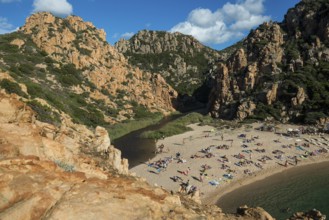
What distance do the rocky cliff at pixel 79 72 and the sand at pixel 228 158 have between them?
2869 centimetres

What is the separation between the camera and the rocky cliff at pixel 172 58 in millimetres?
170375

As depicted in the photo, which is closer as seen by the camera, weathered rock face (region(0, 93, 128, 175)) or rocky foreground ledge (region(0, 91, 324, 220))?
rocky foreground ledge (region(0, 91, 324, 220))

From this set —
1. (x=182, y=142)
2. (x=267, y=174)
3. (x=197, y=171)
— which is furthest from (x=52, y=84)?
(x=267, y=174)

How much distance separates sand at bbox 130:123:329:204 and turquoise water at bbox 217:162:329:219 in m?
1.56

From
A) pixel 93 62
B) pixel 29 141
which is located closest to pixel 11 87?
pixel 29 141

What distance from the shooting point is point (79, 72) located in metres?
100

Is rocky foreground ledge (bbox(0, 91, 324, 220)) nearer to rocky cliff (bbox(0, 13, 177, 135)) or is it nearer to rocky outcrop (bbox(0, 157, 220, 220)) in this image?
rocky outcrop (bbox(0, 157, 220, 220))

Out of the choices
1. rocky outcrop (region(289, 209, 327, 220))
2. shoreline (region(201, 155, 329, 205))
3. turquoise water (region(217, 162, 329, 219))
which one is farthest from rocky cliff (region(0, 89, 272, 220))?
shoreline (region(201, 155, 329, 205))

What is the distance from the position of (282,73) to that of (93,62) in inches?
2397

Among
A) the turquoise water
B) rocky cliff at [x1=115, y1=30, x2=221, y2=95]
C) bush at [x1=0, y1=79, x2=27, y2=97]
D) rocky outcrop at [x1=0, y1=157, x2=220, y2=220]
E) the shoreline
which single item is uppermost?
rocky cliff at [x1=115, y1=30, x2=221, y2=95]

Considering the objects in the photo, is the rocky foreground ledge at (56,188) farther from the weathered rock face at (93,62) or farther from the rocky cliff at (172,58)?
the rocky cliff at (172,58)

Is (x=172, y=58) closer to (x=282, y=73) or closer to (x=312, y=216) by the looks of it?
(x=282, y=73)

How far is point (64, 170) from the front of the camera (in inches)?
444

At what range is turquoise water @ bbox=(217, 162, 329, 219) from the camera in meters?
32.8
